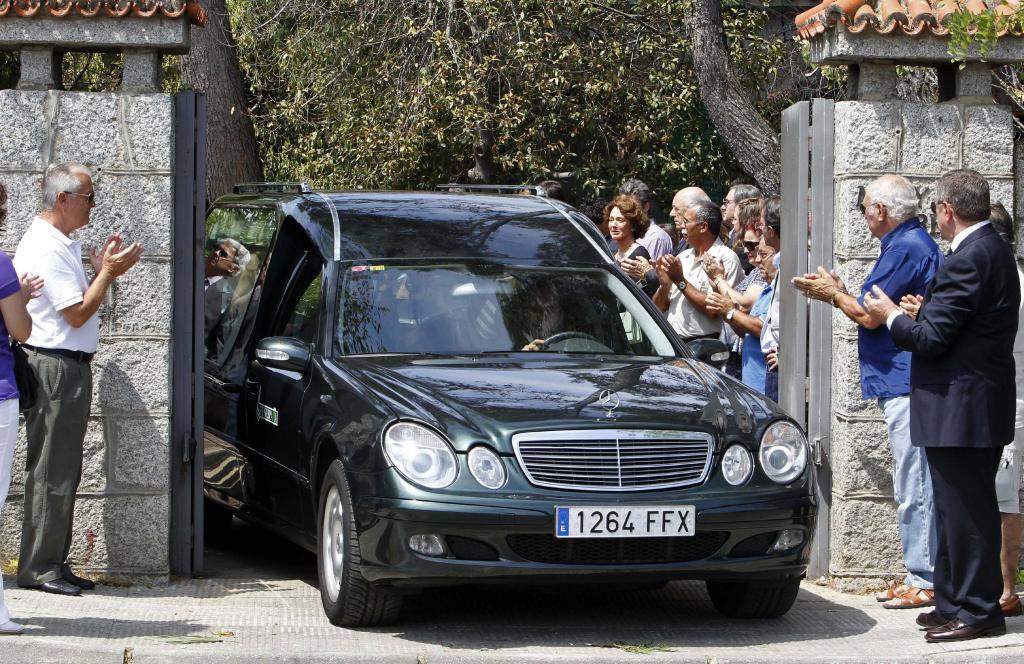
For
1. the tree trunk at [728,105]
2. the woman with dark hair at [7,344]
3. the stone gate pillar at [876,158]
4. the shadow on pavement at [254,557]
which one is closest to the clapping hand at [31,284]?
the woman with dark hair at [7,344]

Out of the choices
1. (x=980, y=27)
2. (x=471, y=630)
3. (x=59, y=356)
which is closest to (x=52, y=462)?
(x=59, y=356)

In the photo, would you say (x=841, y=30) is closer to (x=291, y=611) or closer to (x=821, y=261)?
(x=821, y=261)

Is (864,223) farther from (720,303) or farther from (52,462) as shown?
(52,462)

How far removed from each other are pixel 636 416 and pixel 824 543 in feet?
6.67

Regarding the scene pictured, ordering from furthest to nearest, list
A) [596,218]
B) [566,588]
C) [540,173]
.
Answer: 1. [540,173]
2. [596,218]
3. [566,588]

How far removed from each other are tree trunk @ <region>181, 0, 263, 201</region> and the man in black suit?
12606 millimetres

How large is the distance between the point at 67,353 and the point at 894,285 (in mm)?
3651

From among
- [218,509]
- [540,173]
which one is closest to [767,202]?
[218,509]

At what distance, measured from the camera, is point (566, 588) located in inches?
297

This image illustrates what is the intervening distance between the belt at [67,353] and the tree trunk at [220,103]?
1112 centimetres

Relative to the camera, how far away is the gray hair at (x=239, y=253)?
8852 mm

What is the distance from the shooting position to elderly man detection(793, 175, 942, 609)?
7.08 metres

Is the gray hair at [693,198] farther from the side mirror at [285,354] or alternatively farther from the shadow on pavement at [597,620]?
the side mirror at [285,354]

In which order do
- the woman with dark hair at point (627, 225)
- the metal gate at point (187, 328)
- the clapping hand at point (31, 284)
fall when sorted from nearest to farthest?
the clapping hand at point (31, 284)
the metal gate at point (187, 328)
the woman with dark hair at point (627, 225)
